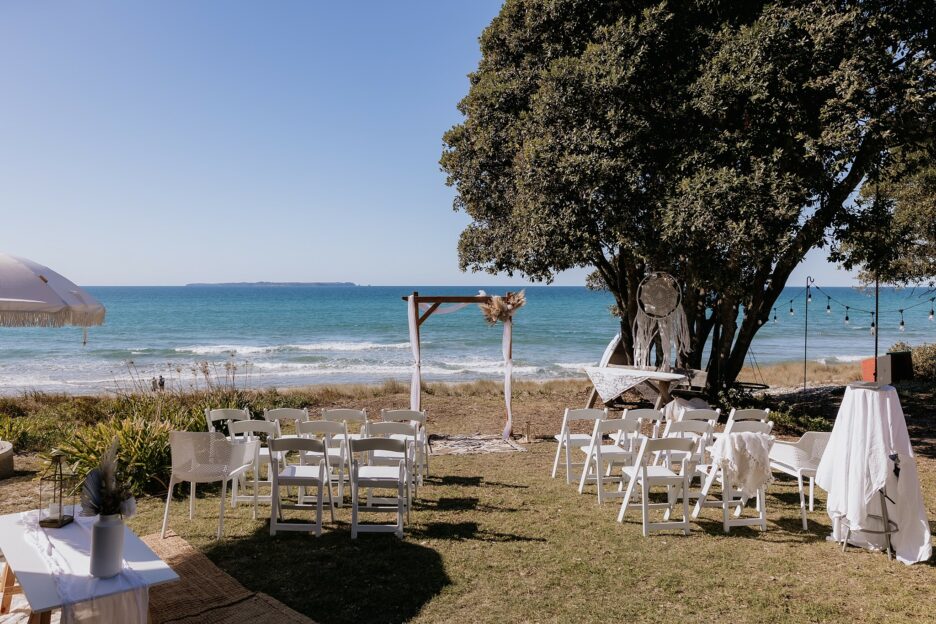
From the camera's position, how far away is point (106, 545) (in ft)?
11.0

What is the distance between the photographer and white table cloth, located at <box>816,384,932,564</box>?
5039 mm

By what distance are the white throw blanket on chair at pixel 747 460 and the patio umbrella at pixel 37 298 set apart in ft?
19.0

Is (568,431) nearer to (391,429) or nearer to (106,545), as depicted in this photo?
(391,429)

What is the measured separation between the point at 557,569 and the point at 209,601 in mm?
2535

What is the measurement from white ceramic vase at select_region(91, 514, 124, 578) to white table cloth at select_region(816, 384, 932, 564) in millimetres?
5450

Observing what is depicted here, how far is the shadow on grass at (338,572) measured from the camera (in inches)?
163

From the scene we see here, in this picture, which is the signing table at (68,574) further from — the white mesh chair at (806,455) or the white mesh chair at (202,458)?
the white mesh chair at (806,455)

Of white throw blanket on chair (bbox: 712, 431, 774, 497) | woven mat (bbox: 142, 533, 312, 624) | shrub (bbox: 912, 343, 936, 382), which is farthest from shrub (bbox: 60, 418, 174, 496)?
shrub (bbox: 912, 343, 936, 382)

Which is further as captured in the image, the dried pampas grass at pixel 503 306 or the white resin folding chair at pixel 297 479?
the dried pampas grass at pixel 503 306

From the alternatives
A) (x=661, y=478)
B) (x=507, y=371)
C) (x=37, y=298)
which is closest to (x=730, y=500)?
(x=661, y=478)

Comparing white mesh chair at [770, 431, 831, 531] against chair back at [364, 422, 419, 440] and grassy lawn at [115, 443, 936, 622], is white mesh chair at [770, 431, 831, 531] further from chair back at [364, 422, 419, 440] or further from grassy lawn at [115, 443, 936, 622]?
chair back at [364, 422, 419, 440]

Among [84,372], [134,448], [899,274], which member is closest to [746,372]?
[899,274]

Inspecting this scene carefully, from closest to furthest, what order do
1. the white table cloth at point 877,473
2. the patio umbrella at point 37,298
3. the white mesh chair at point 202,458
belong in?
the patio umbrella at point 37,298 → the white table cloth at point 877,473 → the white mesh chair at point 202,458

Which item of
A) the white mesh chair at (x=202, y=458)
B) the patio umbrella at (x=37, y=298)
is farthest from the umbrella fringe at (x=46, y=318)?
the white mesh chair at (x=202, y=458)
